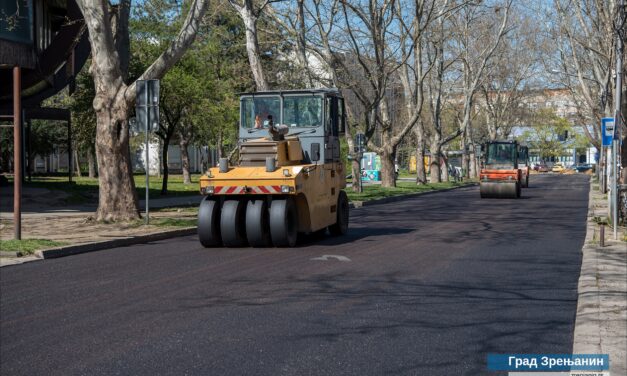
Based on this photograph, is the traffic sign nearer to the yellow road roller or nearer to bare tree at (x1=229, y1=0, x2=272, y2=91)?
the yellow road roller

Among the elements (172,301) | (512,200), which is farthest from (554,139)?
(172,301)

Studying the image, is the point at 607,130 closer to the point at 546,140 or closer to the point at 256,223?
the point at 256,223

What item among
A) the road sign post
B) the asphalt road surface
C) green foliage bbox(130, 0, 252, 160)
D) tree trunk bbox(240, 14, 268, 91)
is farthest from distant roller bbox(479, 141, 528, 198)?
the road sign post

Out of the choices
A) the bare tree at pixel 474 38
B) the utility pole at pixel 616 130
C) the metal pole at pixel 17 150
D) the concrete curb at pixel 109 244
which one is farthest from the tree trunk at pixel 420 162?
the metal pole at pixel 17 150

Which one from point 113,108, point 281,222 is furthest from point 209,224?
point 113,108

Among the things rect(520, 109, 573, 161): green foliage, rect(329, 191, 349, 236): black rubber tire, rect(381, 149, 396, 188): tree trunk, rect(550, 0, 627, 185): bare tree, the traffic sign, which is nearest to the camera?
the traffic sign

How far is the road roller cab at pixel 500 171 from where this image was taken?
129 feet

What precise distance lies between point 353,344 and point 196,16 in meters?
14.1

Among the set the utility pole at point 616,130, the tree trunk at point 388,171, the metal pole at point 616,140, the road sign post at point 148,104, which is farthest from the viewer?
the tree trunk at point 388,171

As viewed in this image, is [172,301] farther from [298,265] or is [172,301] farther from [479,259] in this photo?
[479,259]

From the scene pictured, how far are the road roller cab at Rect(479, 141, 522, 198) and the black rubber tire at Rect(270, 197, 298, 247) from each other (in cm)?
Answer: 2456

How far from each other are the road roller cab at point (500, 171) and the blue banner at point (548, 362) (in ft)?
106

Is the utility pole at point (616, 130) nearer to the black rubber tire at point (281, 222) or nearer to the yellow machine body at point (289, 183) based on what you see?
the yellow machine body at point (289, 183)

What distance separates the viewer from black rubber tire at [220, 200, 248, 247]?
16.2 meters
